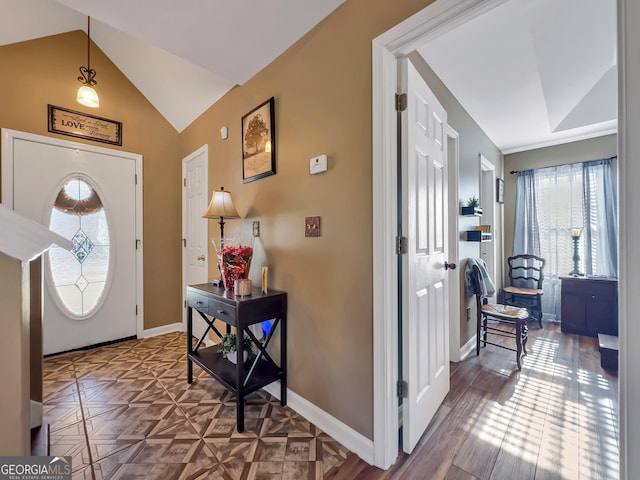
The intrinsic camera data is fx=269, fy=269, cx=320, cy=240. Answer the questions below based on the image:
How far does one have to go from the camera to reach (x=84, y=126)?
283 cm

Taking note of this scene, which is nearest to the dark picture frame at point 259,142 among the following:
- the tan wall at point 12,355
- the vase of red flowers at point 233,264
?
the vase of red flowers at point 233,264

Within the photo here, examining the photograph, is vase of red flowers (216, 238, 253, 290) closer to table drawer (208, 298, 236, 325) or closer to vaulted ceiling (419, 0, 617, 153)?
table drawer (208, 298, 236, 325)

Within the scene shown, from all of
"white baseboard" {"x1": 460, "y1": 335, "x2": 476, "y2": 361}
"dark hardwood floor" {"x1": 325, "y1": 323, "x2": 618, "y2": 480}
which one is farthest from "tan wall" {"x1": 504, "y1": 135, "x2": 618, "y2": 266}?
"dark hardwood floor" {"x1": 325, "y1": 323, "x2": 618, "y2": 480}

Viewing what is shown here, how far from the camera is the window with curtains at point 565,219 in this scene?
3297 millimetres

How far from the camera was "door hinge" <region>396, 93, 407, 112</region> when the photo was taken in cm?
139

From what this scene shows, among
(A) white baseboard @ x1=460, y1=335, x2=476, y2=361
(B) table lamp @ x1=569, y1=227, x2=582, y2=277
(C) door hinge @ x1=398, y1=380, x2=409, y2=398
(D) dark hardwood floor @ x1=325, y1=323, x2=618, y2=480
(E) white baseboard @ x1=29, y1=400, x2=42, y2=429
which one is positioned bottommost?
(D) dark hardwood floor @ x1=325, y1=323, x2=618, y2=480

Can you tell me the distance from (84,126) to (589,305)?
5.94 m

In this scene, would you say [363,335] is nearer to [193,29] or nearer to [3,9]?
[193,29]

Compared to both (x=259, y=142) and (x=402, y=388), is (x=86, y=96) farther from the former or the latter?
(x=402, y=388)

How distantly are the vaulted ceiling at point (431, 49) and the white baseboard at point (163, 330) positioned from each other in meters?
2.55

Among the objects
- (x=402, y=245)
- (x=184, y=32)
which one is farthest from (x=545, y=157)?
(x=184, y=32)

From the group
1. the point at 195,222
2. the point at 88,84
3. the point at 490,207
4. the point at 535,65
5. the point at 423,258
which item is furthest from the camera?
the point at 490,207

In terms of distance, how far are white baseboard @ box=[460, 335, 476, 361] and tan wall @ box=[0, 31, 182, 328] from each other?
3301mm

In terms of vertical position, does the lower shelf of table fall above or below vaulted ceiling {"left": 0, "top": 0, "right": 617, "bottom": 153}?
below
